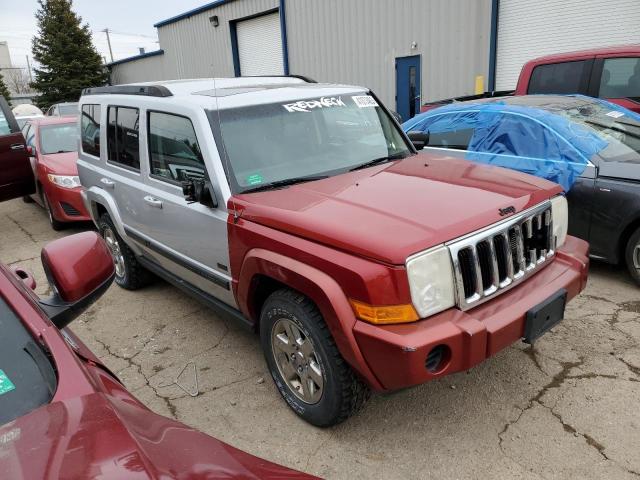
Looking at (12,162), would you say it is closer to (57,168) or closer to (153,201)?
(57,168)

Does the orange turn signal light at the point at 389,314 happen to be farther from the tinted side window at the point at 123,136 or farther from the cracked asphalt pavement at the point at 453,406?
the tinted side window at the point at 123,136

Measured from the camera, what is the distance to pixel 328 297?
2.38 metres

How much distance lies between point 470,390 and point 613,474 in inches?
34.6

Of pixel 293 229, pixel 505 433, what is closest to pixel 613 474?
pixel 505 433

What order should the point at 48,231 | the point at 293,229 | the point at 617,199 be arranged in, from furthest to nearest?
1. the point at 48,231
2. the point at 617,199
3. the point at 293,229

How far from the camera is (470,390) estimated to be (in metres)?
3.17

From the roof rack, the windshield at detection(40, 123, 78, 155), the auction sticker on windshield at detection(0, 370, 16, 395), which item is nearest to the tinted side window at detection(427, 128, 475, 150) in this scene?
the roof rack

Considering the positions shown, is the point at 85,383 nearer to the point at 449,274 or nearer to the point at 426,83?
the point at 449,274

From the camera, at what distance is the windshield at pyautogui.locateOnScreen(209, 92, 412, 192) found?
10.6ft

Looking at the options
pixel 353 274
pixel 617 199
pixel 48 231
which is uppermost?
pixel 353 274

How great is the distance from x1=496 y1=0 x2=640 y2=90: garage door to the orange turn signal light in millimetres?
9793

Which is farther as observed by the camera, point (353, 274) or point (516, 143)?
point (516, 143)

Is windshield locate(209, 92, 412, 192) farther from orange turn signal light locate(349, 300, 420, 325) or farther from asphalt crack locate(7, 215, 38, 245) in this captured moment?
asphalt crack locate(7, 215, 38, 245)

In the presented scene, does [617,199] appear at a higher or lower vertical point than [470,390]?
higher
